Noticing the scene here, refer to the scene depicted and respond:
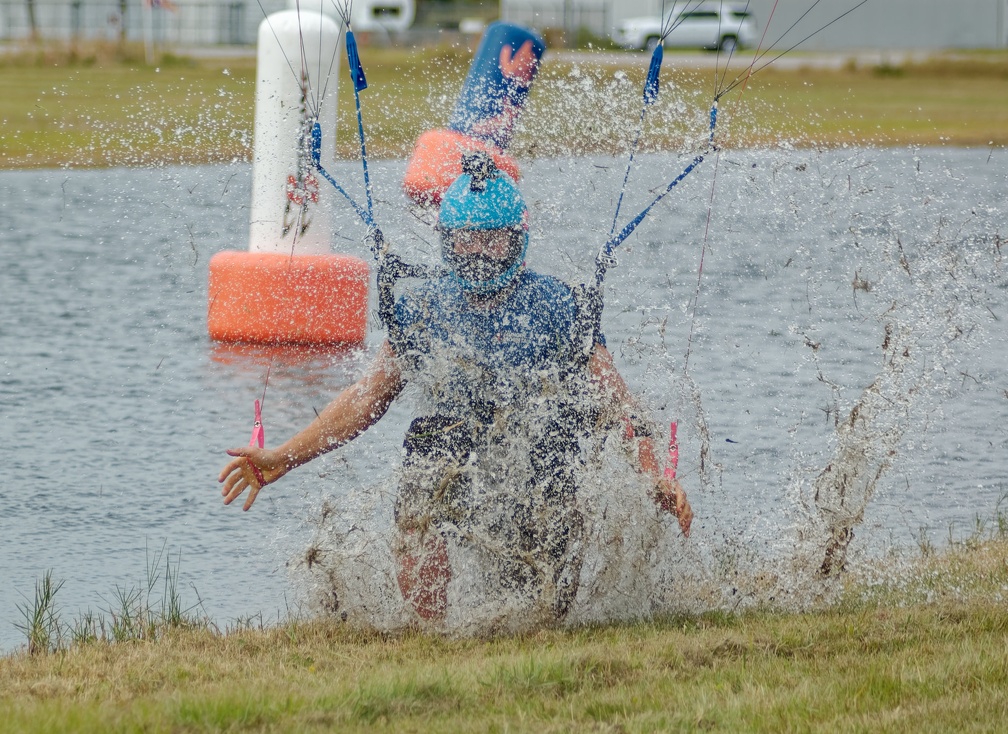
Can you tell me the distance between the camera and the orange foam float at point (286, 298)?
9508 mm

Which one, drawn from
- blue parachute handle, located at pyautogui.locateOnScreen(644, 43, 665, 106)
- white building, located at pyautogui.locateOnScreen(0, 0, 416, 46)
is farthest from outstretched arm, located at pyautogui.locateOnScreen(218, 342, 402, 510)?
white building, located at pyautogui.locateOnScreen(0, 0, 416, 46)

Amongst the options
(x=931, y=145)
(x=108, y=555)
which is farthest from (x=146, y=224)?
(x=931, y=145)

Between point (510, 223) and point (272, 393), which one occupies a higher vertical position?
point (510, 223)

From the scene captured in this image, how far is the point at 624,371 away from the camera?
853 cm

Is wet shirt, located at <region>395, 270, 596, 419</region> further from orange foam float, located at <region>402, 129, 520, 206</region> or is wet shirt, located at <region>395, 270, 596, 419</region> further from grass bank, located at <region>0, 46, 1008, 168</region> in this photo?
orange foam float, located at <region>402, 129, 520, 206</region>

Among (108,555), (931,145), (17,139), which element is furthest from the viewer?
(931,145)

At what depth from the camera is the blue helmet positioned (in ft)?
15.0

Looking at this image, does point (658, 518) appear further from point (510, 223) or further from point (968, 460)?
point (968, 460)

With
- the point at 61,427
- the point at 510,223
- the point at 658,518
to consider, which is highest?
the point at 510,223

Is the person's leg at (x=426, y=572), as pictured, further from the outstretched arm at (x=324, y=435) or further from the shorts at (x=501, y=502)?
the outstretched arm at (x=324, y=435)

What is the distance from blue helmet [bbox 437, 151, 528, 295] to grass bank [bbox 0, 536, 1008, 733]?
3.76 feet

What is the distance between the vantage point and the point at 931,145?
898 inches

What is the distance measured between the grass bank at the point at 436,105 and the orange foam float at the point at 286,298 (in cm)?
85

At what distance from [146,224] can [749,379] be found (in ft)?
26.1
